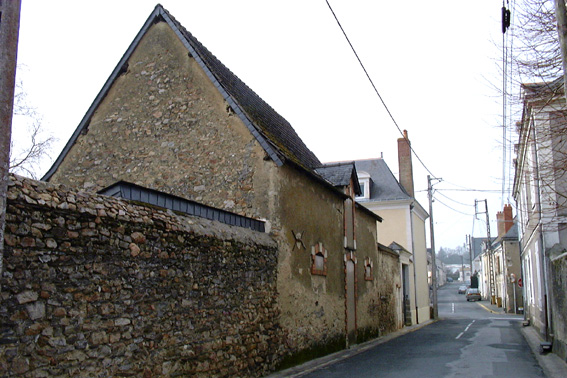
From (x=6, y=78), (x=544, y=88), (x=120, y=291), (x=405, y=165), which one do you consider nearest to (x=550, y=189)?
(x=544, y=88)

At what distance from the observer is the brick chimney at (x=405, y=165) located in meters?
31.7

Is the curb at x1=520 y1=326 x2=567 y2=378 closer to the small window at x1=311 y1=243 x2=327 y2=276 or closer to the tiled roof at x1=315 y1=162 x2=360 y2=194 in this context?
the small window at x1=311 y1=243 x2=327 y2=276

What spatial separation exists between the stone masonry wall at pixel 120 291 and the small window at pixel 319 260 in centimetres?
317

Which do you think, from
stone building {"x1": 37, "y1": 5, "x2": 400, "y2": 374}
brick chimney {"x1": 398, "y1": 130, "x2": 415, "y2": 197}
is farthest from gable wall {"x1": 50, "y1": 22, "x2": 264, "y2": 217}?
brick chimney {"x1": 398, "y1": 130, "x2": 415, "y2": 197}

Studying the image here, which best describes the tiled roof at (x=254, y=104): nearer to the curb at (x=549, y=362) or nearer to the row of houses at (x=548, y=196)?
the row of houses at (x=548, y=196)

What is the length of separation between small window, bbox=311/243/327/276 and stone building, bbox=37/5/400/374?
0.03 m

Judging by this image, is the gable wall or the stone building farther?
the gable wall

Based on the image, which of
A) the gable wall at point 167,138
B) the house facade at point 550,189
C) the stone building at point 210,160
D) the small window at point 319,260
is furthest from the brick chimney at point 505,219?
the gable wall at point 167,138

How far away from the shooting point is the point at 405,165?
32375 millimetres

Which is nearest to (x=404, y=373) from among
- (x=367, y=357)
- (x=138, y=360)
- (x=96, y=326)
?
(x=367, y=357)

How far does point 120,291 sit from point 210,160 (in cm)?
561

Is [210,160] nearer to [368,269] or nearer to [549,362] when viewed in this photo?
[368,269]

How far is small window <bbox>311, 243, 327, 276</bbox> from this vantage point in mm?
13219

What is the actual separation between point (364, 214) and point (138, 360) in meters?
12.9
